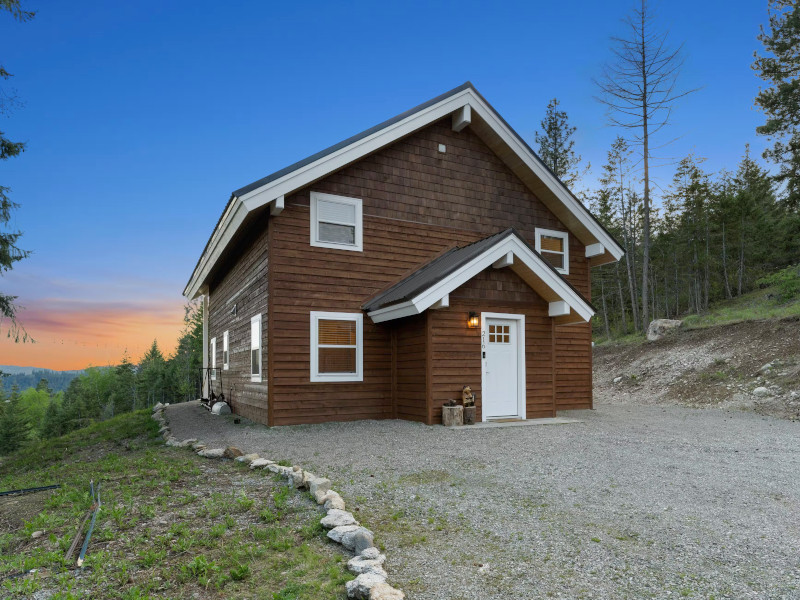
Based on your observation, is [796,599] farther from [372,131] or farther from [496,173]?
[496,173]

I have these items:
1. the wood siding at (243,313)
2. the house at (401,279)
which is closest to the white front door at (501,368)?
the house at (401,279)

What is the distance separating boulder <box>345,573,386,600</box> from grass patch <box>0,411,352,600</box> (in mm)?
94

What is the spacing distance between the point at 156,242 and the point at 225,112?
699 centimetres

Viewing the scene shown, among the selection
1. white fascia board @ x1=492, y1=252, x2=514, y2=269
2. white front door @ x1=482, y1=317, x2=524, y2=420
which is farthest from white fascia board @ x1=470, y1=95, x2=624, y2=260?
white front door @ x1=482, y1=317, x2=524, y2=420

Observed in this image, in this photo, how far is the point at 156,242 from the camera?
21812 mm

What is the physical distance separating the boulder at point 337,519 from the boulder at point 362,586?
3.28ft

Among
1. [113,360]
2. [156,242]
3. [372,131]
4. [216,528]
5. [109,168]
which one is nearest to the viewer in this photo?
[216,528]

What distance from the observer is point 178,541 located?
3914 millimetres

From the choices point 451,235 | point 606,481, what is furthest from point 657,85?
point 606,481

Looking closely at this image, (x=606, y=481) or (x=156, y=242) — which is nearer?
(x=606, y=481)

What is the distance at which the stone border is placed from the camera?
289 cm

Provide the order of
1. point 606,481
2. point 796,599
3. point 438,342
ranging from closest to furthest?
point 796,599, point 606,481, point 438,342

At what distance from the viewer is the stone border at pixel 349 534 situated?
2893 millimetres

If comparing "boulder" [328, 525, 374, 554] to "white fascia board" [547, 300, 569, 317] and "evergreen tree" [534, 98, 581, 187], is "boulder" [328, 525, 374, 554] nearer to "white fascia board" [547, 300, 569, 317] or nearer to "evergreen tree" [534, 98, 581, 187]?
"white fascia board" [547, 300, 569, 317]
